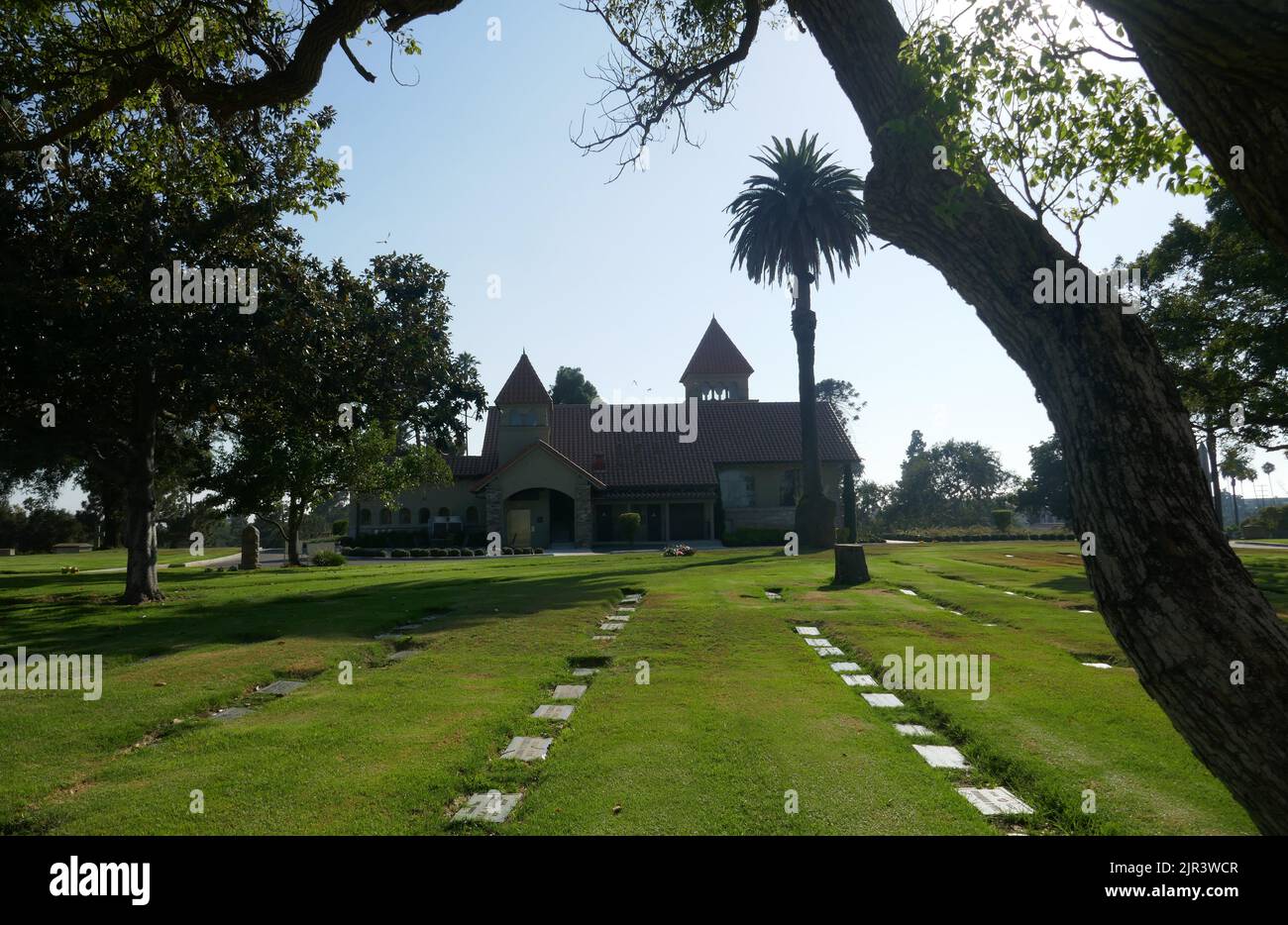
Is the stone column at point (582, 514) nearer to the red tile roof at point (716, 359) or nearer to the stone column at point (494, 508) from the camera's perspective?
the stone column at point (494, 508)

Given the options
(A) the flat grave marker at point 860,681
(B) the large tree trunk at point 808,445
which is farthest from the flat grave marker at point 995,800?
(B) the large tree trunk at point 808,445

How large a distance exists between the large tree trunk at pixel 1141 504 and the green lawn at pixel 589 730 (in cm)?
197

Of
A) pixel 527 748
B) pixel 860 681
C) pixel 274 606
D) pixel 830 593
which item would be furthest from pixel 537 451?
pixel 527 748

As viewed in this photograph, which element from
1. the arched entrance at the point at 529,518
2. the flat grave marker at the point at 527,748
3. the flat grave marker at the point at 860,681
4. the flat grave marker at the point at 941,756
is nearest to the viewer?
the flat grave marker at the point at 941,756

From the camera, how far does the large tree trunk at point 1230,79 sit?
2.64 m

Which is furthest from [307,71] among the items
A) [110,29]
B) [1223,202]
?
[1223,202]

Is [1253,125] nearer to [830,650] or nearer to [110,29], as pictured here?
[830,650]

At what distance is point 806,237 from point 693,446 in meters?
16.4

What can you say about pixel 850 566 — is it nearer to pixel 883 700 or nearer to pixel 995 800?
pixel 883 700

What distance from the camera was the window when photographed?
4750 cm

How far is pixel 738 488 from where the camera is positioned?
4772 cm

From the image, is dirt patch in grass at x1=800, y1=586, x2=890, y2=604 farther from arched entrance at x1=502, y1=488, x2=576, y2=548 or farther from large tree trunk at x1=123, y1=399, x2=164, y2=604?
arched entrance at x1=502, y1=488, x2=576, y2=548

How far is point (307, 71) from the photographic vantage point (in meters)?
6.36

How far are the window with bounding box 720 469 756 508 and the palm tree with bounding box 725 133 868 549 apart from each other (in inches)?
427
